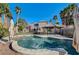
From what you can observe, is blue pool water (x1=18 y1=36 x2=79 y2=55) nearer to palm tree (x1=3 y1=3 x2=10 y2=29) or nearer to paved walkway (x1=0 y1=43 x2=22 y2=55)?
paved walkway (x1=0 y1=43 x2=22 y2=55)

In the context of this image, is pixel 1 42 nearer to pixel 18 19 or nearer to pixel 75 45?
pixel 18 19

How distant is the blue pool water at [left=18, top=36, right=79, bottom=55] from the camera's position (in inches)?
119

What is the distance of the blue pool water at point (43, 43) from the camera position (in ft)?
9.88

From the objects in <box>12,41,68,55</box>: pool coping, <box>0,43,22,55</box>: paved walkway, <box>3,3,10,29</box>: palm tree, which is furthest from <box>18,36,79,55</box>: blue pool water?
<box>3,3,10,29</box>: palm tree

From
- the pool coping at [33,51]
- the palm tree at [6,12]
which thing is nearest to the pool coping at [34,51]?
the pool coping at [33,51]

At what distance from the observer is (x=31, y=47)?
3.02 m

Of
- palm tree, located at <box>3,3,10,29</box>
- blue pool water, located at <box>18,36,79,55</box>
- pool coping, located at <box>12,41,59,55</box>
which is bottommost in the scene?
pool coping, located at <box>12,41,59,55</box>

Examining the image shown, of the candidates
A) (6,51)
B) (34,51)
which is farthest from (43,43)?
(6,51)

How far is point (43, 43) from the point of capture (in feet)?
9.95

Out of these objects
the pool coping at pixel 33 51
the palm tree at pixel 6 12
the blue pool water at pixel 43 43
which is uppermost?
the palm tree at pixel 6 12

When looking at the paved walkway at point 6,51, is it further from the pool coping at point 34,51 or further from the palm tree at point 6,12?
the palm tree at point 6,12

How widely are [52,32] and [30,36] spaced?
1.14 ft

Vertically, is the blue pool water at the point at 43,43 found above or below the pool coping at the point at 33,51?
above

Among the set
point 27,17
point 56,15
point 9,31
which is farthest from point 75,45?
point 9,31
